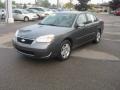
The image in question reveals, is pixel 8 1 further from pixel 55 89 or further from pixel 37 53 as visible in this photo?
pixel 55 89

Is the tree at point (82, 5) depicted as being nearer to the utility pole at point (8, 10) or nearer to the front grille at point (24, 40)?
the utility pole at point (8, 10)

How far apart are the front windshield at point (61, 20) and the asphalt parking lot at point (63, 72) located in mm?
1168

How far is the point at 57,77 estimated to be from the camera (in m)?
5.20

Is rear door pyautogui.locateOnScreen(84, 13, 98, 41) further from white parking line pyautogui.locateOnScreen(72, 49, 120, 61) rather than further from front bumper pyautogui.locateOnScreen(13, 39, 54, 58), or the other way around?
front bumper pyautogui.locateOnScreen(13, 39, 54, 58)

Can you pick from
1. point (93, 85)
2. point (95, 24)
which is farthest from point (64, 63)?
point (95, 24)

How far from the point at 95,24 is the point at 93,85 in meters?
4.63

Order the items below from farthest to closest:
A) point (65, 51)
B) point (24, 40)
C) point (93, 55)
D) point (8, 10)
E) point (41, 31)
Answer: point (8, 10)
point (93, 55)
point (65, 51)
point (41, 31)
point (24, 40)

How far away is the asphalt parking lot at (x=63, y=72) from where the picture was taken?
15.4 ft

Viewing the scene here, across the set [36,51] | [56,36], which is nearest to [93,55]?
[56,36]

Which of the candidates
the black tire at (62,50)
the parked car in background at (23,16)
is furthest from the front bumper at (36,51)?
the parked car in background at (23,16)

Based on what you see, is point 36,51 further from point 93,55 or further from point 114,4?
point 114,4

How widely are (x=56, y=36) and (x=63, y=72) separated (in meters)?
1.21

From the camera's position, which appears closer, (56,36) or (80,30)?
(56,36)

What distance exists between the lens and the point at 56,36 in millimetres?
6223
